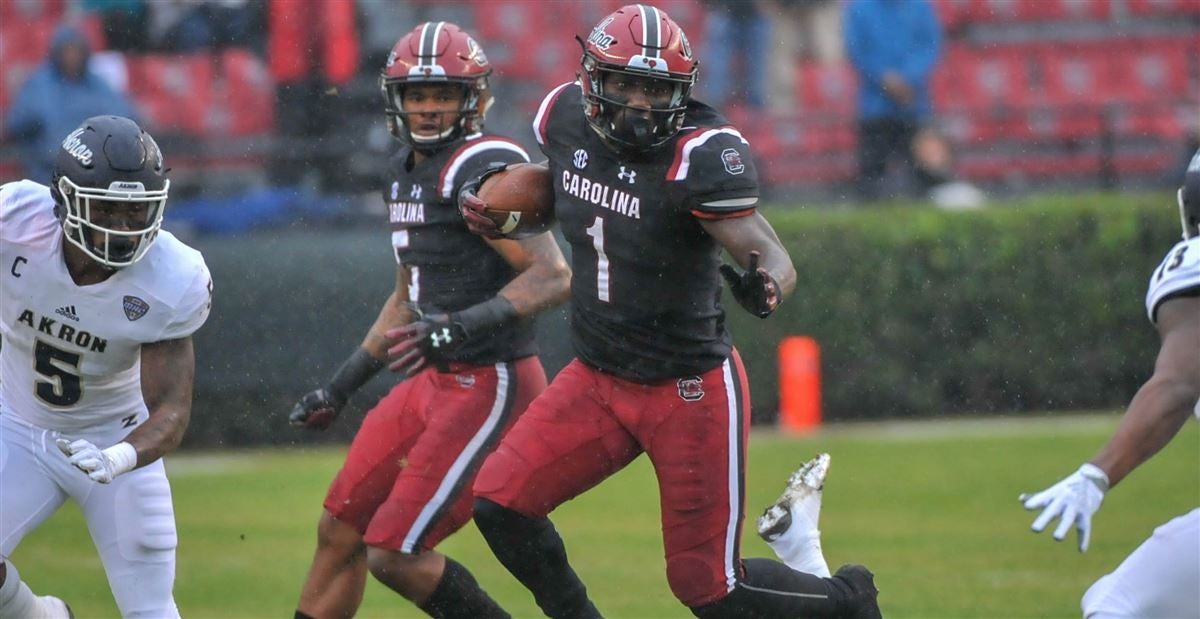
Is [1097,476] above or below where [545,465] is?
above

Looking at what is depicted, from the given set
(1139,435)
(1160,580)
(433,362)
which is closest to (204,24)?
(433,362)

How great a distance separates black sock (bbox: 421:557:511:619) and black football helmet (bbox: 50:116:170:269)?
1464 mm

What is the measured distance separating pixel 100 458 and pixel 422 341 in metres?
1.13

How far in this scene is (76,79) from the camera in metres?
10.9

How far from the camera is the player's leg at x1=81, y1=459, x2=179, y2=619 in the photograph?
5113 mm

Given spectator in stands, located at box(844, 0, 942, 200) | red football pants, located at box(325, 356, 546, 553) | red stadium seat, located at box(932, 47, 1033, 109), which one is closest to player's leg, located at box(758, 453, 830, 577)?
red football pants, located at box(325, 356, 546, 553)

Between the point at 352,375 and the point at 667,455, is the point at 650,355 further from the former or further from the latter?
the point at 352,375

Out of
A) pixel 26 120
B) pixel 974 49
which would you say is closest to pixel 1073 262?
pixel 974 49

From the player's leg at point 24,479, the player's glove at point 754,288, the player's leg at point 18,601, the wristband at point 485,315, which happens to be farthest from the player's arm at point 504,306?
the player's leg at point 18,601

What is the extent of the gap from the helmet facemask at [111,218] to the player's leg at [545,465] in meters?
1.17

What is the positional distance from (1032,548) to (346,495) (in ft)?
12.4

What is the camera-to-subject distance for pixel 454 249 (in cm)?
596

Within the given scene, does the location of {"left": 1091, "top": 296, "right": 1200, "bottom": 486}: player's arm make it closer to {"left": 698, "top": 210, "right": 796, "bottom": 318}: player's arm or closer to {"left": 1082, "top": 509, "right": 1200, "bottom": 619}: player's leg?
{"left": 1082, "top": 509, "right": 1200, "bottom": 619}: player's leg

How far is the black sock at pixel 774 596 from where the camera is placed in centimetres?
520
